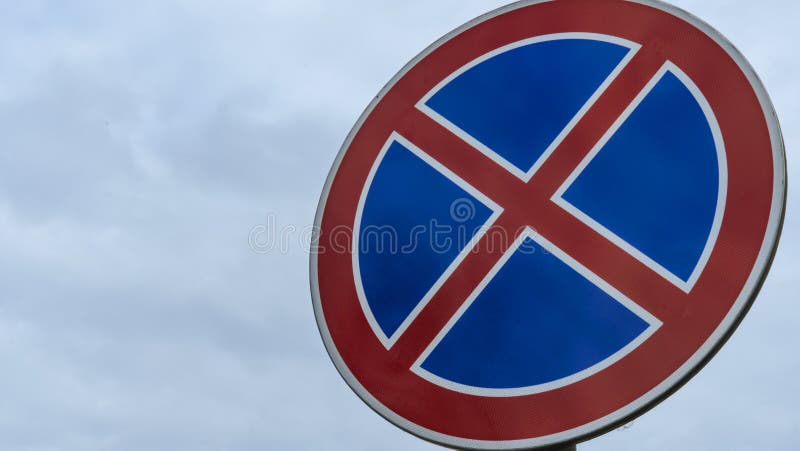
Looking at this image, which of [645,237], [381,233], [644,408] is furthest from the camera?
[381,233]

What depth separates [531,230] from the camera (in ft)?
4.23

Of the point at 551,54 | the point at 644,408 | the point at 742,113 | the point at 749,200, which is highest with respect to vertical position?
the point at 551,54

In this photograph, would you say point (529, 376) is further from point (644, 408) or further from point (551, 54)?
point (551, 54)

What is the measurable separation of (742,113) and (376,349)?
65 centimetres

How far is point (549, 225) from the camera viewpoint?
1.29 meters

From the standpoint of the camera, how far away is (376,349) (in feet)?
4.40

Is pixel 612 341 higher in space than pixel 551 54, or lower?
lower

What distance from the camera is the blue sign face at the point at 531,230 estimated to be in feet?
3.92

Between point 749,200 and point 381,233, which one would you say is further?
point 381,233

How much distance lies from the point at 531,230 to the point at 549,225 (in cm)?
3

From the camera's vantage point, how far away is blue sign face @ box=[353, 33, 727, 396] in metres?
1.20

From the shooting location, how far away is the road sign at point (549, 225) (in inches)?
45.4

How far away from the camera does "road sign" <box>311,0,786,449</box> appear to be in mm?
1154

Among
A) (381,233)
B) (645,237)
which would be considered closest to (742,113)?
(645,237)
